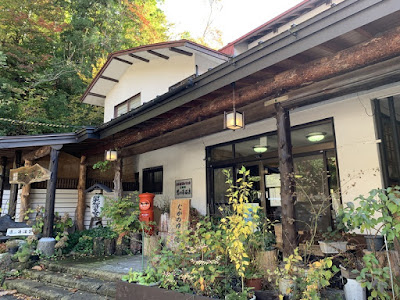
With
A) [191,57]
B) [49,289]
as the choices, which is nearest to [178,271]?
[49,289]

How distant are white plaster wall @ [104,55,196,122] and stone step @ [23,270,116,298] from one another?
5.99 metres

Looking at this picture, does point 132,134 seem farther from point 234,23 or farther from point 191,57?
point 234,23

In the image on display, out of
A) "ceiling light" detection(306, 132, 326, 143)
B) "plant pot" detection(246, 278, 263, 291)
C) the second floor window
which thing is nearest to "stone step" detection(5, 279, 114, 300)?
"plant pot" detection(246, 278, 263, 291)

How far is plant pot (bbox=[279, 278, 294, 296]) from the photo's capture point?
2.99 meters

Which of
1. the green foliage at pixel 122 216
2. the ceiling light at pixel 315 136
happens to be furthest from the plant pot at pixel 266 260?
the green foliage at pixel 122 216

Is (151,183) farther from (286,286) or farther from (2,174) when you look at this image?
(286,286)

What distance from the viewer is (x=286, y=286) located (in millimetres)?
3072

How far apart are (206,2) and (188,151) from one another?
55.9ft

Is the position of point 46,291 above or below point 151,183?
below

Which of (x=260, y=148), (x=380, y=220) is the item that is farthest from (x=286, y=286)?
(x=260, y=148)

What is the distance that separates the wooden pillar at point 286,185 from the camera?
3.67 meters

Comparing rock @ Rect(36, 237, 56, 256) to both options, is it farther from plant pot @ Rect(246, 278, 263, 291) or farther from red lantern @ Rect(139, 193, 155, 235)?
plant pot @ Rect(246, 278, 263, 291)

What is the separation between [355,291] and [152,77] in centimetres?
855

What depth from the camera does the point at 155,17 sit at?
17.9 metres
